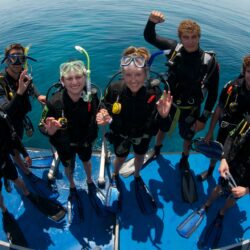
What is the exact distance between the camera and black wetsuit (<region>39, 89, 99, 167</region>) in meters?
3.22

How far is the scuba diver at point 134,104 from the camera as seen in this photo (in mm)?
3096

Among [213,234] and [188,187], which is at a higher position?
[188,187]

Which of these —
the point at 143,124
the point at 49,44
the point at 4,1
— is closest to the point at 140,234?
the point at 143,124

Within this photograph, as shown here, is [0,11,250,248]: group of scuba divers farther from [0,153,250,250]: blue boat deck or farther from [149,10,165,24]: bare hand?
[0,153,250,250]: blue boat deck

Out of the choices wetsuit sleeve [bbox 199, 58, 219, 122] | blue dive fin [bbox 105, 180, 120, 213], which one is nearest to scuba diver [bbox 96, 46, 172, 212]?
blue dive fin [bbox 105, 180, 120, 213]

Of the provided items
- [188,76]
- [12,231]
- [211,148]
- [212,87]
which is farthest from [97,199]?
[212,87]

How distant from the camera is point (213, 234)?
3.71 m

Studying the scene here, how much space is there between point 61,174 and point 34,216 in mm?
884

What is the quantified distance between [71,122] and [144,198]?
1.83 metres

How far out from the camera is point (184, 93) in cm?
390

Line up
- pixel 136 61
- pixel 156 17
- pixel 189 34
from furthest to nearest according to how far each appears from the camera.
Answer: pixel 156 17, pixel 189 34, pixel 136 61

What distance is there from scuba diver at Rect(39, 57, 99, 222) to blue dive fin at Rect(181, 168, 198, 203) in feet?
6.05

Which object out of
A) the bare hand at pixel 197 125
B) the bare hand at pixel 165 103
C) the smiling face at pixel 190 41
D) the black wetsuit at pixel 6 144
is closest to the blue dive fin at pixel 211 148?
the bare hand at pixel 197 125

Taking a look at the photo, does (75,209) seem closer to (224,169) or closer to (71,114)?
(71,114)
